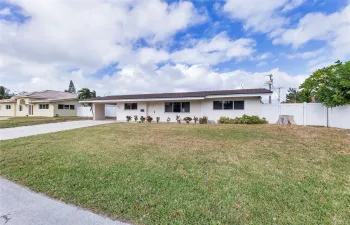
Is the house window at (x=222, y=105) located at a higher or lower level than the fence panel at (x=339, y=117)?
higher

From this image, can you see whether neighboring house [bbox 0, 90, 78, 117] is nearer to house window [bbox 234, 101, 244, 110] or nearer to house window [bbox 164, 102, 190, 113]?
house window [bbox 164, 102, 190, 113]

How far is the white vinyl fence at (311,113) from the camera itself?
36.7ft

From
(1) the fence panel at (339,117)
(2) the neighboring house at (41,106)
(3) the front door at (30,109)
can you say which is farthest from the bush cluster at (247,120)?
(3) the front door at (30,109)

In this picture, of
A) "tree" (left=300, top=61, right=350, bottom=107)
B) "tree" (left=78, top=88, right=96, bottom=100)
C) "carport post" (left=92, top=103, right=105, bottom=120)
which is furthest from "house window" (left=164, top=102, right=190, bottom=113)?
"tree" (left=78, top=88, right=96, bottom=100)

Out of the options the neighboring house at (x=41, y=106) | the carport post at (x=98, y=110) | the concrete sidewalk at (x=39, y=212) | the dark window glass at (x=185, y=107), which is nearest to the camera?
the concrete sidewalk at (x=39, y=212)

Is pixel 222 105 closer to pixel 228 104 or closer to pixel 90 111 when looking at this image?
pixel 228 104

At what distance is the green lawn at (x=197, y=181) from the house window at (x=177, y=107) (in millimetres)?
10523

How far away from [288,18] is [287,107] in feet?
22.2

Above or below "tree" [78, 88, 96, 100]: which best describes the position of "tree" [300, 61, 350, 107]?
below

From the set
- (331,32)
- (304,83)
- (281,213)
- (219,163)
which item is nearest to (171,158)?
(219,163)

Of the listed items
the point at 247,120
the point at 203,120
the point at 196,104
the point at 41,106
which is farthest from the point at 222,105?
the point at 41,106

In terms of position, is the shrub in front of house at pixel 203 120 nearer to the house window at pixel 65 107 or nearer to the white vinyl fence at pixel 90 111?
the white vinyl fence at pixel 90 111

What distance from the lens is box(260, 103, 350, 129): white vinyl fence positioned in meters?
11.2

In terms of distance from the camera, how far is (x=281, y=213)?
107 inches
